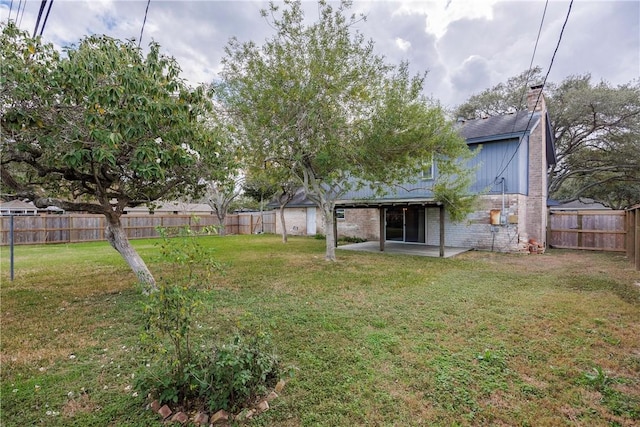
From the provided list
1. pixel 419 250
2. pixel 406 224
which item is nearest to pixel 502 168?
pixel 419 250

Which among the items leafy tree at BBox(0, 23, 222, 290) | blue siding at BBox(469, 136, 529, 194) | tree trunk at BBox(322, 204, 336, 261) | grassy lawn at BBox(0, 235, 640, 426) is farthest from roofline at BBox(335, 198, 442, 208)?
leafy tree at BBox(0, 23, 222, 290)

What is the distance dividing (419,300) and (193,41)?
23.7 feet

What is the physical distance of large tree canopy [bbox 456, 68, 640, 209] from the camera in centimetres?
1570

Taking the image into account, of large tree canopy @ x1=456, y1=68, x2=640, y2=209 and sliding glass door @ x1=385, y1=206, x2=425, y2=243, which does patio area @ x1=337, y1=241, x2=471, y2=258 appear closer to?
sliding glass door @ x1=385, y1=206, x2=425, y2=243

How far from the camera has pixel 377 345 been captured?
3545 millimetres

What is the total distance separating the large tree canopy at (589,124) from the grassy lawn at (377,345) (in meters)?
13.6

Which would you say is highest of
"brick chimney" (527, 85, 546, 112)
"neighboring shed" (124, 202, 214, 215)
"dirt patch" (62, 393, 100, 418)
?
"brick chimney" (527, 85, 546, 112)

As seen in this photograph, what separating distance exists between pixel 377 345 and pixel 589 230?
1317 cm

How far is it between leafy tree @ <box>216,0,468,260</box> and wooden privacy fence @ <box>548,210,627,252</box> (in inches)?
315

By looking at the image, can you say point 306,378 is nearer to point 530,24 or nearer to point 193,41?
point 530,24

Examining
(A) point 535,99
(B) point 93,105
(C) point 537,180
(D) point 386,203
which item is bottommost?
(D) point 386,203

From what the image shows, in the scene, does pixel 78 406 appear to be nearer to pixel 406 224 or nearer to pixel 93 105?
pixel 93 105

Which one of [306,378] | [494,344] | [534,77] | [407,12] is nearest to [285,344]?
[306,378]

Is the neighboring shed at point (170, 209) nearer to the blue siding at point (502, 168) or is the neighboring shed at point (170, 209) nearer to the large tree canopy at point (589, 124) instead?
the blue siding at point (502, 168)
